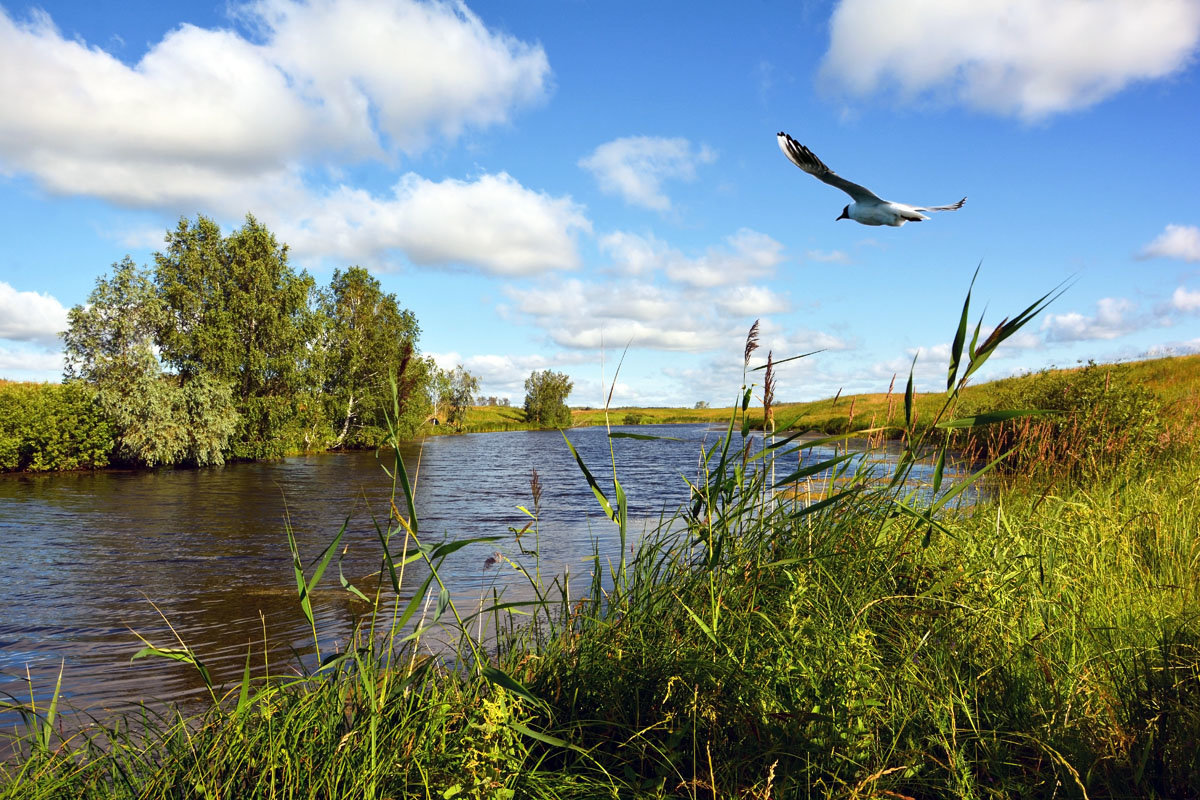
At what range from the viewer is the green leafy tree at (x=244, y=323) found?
32438 millimetres

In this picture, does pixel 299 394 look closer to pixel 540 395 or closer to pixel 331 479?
pixel 331 479

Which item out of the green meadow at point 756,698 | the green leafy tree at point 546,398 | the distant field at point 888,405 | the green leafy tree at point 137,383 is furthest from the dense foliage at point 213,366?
the green leafy tree at point 546,398

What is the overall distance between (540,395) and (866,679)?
10140cm

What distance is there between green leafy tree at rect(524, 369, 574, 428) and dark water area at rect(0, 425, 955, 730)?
7520 centimetres

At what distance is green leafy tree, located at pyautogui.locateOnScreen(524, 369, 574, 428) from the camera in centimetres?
10075

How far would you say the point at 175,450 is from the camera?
27219 millimetres

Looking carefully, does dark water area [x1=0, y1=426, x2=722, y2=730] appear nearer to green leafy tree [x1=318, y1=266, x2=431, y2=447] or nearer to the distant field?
the distant field

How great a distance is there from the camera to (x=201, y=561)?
1170cm

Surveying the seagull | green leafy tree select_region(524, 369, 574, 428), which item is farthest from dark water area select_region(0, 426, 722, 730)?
green leafy tree select_region(524, 369, 574, 428)

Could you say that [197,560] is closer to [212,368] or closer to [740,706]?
[740,706]

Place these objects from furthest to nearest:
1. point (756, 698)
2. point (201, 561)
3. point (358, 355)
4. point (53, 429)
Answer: point (358, 355)
point (53, 429)
point (201, 561)
point (756, 698)

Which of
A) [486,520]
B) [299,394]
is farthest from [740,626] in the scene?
[299,394]

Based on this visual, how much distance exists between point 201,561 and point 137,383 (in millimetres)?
19318

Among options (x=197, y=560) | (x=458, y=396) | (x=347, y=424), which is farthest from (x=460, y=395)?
(x=197, y=560)
